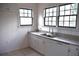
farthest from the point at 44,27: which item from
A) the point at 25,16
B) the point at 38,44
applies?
the point at 25,16

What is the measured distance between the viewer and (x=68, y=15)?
10.7 ft

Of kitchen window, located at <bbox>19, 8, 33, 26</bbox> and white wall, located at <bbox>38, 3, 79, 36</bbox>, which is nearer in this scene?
white wall, located at <bbox>38, 3, 79, 36</bbox>

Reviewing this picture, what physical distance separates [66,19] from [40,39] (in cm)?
123

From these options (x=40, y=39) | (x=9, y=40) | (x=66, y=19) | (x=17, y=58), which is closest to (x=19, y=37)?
(x=9, y=40)

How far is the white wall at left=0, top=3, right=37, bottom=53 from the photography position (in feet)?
13.5

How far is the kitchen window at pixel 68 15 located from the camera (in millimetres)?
3082

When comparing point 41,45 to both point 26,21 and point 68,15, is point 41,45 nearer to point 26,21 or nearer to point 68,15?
point 68,15

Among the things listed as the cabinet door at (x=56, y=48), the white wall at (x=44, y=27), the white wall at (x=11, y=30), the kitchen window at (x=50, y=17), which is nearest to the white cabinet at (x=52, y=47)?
the cabinet door at (x=56, y=48)

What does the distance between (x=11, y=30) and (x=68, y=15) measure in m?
2.53

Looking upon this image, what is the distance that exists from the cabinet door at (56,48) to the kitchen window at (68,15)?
834 millimetres

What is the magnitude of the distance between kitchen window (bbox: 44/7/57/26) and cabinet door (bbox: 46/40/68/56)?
41.2 inches

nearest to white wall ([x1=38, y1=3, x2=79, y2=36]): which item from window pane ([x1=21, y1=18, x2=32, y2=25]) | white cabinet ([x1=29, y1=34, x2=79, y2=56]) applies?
window pane ([x1=21, y1=18, x2=32, y2=25])

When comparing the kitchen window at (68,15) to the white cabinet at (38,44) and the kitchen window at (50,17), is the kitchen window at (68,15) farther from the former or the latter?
the white cabinet at (38,44)

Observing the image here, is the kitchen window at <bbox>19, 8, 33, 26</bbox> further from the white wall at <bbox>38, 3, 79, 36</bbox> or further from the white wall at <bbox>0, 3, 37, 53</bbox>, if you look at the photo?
the white wall at <bbox>38, 3, 79, 36</bbox>
